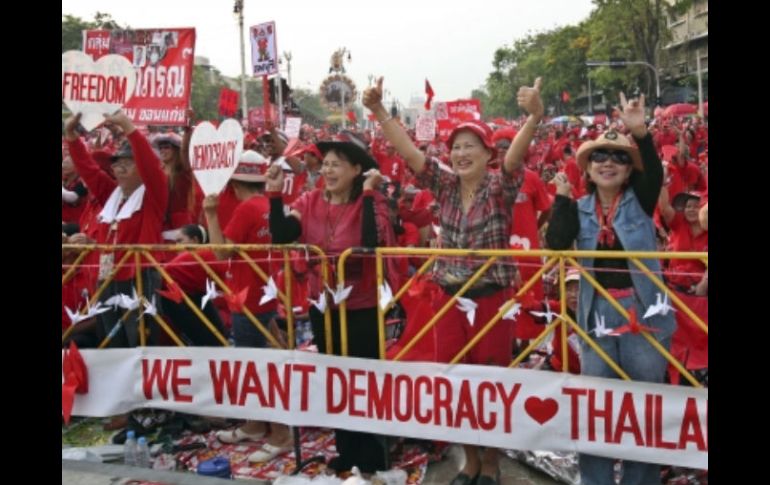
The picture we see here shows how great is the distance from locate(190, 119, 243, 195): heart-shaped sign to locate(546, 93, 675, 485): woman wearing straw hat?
1982 mm

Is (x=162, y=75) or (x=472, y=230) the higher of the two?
(x=162, y=75)

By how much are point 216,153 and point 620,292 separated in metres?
2.52

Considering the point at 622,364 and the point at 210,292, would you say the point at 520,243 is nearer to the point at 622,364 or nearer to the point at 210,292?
the point at 622,364

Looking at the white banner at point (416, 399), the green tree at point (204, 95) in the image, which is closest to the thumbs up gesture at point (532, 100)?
the white banner at point (416, 399)

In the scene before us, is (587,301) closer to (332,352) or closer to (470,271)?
(470,271)

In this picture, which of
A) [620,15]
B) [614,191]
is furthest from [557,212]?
[620,15]

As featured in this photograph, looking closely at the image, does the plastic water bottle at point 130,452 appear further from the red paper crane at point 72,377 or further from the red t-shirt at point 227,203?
the red t-shirt at point 227,203

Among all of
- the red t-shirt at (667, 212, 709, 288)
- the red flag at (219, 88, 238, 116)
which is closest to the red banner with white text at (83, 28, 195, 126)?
the red flag at (219, 88, 238, 116)

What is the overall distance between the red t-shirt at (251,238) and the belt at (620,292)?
1.99 m

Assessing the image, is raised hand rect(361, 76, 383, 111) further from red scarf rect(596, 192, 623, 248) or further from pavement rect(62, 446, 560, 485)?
pavement rect(62, 446, 560, 485)

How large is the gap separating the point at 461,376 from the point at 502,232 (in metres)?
0.80

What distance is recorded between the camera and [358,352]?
14.4 ft

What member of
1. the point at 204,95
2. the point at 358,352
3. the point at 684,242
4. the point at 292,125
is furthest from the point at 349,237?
the point at 204,95

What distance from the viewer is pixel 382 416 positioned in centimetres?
425
